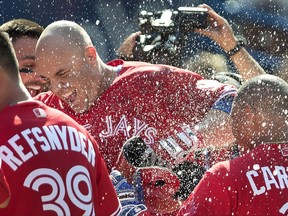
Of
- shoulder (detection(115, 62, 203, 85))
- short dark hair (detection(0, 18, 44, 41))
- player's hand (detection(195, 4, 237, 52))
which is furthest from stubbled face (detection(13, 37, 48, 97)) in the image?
player's hand (detection(195, 4, 237, 52))

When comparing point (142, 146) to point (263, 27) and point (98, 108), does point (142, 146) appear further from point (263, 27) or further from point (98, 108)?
point (263, 27)

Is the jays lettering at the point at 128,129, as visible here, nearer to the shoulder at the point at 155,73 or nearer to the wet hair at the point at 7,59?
the shoulder at the point at 155,73

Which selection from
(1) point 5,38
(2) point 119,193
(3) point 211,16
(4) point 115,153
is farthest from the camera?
(3) point 211,16

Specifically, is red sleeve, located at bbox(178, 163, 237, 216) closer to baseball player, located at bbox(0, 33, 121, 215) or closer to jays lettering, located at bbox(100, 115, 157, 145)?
baseball player, located at bbox(0, 33, 121, 215)

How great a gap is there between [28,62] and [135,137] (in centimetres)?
114

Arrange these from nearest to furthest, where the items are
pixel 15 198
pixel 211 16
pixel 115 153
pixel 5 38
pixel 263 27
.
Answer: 1. pixel 15 198
2. pixel 5 38
3. pixel 115 153
4. pixel 211 16
5. pixel 263 27

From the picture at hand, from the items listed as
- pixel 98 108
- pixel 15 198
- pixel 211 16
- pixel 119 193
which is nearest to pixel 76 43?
pixel 98 108

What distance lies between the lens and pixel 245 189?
348cm

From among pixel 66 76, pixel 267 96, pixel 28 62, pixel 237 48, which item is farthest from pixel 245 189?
pixel 28 62

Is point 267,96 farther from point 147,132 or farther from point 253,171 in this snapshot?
point 147,132

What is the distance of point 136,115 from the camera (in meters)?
4.71

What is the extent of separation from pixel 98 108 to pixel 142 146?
19.5 inches

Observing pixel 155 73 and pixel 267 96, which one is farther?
pixel 155 73

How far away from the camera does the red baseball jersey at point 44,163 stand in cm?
319
